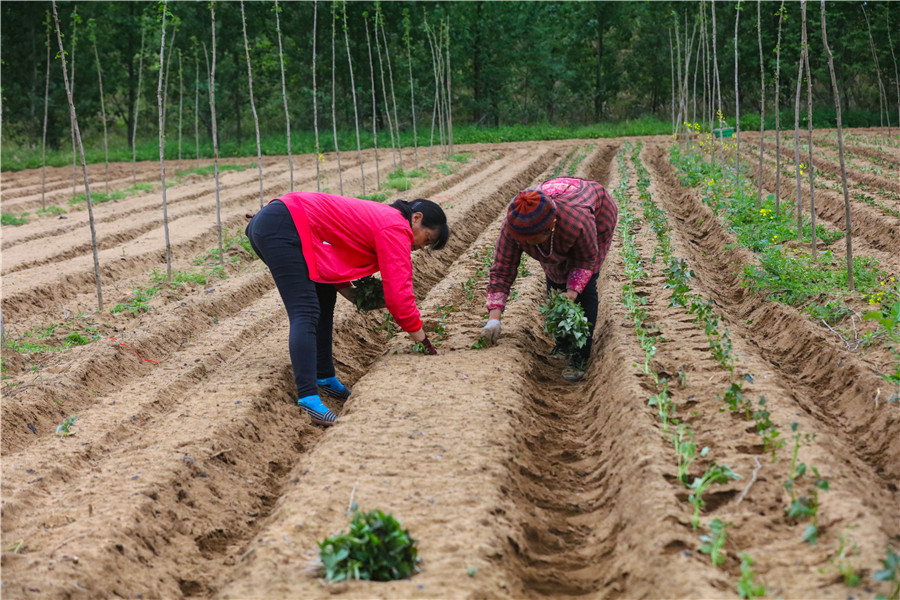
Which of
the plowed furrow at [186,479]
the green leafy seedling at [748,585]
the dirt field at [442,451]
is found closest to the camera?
the green leafy seedling at [748,585]

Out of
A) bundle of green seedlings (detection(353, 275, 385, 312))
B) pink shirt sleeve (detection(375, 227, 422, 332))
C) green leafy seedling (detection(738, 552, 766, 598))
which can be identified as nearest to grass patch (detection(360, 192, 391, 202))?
bundle of green seedlings (detection(353, 275, 385, 312))

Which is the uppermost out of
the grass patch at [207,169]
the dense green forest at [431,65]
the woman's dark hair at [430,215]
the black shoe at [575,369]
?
the dense green forest at [431,65]

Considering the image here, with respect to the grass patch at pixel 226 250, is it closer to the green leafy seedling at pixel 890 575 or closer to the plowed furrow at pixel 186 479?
the plowed furrow at pixel 186 479

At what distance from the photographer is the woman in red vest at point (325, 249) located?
188 inches

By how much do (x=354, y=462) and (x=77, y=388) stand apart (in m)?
2.57

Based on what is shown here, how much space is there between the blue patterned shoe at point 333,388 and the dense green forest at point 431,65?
19869 mm

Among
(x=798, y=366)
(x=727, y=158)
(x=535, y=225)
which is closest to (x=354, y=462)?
(x=535, y=225)

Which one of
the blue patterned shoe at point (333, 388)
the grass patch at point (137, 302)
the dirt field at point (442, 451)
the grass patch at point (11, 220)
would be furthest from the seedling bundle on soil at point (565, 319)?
the grass patch at point (11, 220)

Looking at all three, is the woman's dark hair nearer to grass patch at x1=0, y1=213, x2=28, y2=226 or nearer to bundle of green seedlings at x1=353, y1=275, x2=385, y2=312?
bundle of green seedlings at x1=353, y1=275, x2=385, y2=312

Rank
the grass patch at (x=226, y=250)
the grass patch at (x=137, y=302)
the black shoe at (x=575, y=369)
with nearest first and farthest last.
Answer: the black shoe at (x=575, y=369) < the grass patch at (x=137, y=302) < the grass patch at (x=226, y=250)

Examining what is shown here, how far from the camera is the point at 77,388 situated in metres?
5.44

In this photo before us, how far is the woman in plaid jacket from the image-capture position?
4.86 m

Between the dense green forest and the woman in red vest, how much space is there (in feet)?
65.8

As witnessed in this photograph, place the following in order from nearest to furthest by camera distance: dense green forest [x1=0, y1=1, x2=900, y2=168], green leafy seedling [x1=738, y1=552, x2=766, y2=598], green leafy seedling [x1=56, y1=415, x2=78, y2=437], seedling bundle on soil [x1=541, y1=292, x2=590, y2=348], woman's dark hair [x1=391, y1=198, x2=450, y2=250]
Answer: green leafy seedling [x1=738, y1=552, x2=766, y2=598] → green leafy seedling [x1=56, y1=415, x2=78, y2=437] → woman's dark hair [x1=391, y1=198, x2=450, y2=250] → seedling bundle on soil [x1=541, y1=292, x2=590, y2=348] → dense green forest [x1=0, y1=1, x2=900, y2=168]
